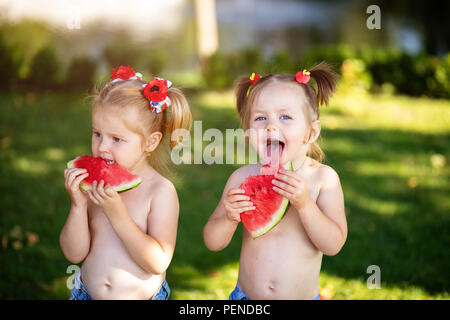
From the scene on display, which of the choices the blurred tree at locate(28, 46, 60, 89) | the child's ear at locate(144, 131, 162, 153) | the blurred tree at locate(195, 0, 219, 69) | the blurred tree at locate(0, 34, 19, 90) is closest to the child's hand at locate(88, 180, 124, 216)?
the child's ear at locate(144, 131, 162, 153)

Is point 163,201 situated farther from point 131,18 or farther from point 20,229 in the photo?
point 131,18

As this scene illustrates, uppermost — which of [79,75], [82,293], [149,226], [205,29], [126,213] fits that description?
[205,29]

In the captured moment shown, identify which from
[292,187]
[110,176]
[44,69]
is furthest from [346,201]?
[44,69]

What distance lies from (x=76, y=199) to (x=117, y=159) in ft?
0.99

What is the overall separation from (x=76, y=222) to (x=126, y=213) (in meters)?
0.30

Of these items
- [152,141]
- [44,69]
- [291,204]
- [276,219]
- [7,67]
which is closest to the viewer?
[276,219]

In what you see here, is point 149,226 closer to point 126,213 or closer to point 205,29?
point 126,213

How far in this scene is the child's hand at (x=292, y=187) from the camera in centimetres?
225

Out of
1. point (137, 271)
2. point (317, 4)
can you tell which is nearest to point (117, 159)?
point (137, 271)

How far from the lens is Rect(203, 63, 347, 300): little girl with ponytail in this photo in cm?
237

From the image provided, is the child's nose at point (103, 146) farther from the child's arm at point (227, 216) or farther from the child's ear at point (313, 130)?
the child's ear at point (313, 130)

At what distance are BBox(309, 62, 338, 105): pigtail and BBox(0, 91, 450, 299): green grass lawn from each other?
174 centimetres

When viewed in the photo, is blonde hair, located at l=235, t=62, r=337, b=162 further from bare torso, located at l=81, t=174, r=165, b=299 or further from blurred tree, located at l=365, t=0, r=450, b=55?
blurred tree, located at l=365, t=0, r=450, b=55

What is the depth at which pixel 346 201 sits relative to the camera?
19.0ft
